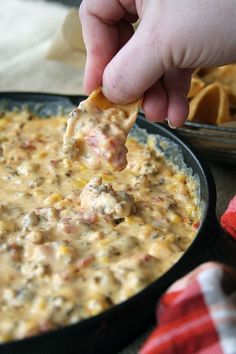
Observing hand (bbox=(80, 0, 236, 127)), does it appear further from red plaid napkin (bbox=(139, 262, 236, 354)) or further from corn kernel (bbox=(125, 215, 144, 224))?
red plaid napkin (bbox=(139, 262, 236, 354))

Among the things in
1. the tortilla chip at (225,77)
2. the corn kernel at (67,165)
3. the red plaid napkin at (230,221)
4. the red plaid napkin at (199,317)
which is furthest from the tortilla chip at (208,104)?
the red plaid napkin at (199,317)

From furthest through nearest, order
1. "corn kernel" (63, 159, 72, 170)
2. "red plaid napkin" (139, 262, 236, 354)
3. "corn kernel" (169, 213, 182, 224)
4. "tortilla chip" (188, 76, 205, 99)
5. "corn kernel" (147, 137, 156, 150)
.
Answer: "tortilla chip" (188, 76, 205, 99)
"corn kernel" (147, 137, 156, 150)
"corn kernel" (63, 159, 72, 170)
"corn kernel" (169, 213, 182, 224)
"red plaid napkin" (139, 262, 236, 354)

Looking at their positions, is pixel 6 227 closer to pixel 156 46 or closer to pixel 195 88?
pixel 156 46

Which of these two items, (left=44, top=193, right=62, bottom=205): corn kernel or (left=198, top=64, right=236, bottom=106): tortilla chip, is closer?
(left=44, top=193, right=62, bottom=205): corn kernel

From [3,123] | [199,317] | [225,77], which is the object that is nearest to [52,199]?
[3,123]

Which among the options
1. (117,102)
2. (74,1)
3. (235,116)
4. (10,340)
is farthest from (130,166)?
(74,1)

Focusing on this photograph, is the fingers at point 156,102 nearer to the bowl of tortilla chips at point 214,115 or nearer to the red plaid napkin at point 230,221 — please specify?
the bowl of tortilla chips at point 214,115

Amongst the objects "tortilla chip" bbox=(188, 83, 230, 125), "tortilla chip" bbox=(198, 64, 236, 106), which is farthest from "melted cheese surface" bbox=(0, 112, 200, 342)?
"tortilla chip" bbox=(198, 64, 236, 106)
